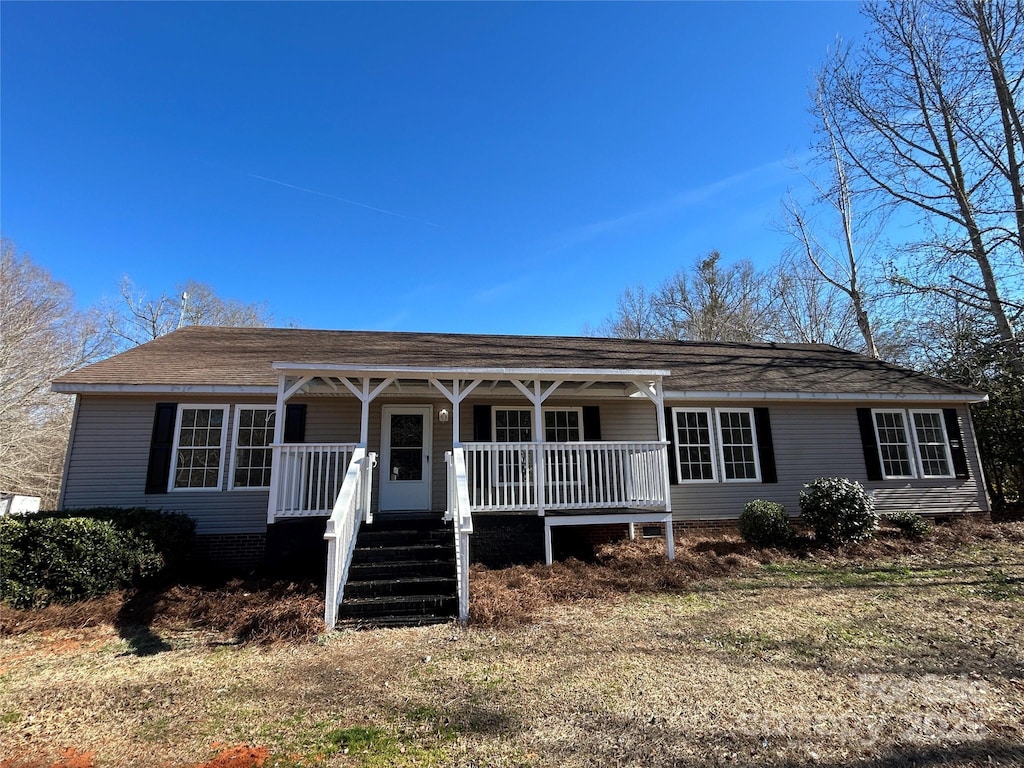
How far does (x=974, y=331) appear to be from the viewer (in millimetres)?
12977

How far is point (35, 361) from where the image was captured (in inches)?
782

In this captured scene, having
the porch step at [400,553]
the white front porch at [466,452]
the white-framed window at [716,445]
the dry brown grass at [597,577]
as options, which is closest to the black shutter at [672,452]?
the white-framed window at [716,445]

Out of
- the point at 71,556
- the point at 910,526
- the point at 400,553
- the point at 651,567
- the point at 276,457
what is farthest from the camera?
the point at 910,526

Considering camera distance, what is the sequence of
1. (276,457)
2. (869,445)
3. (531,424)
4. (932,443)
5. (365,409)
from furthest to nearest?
(932,443) < (869,445) < (531,424) < (365,409) < (276,457)

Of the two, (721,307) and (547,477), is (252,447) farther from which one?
(721,307)

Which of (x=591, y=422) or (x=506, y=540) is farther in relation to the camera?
(x=591, y=422)

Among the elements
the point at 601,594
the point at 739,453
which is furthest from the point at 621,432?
the point at 601,594

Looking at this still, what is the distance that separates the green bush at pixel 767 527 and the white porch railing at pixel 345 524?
21.1 feet

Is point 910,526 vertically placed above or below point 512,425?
below

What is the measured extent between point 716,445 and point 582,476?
140 inches

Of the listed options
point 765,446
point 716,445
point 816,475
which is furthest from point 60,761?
point 816,475

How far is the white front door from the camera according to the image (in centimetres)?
938

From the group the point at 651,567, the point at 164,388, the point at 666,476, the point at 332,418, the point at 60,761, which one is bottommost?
the point at 60,761

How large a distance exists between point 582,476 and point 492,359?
10.7 feet
